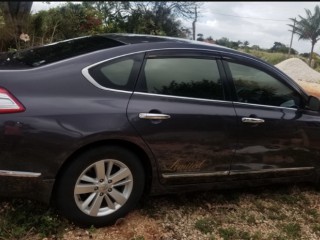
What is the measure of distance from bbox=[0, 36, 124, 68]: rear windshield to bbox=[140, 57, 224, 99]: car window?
41 cm

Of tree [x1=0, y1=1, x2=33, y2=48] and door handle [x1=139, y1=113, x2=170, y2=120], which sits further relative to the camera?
tree [x1=0, y1=1, x2=33, y2=48]

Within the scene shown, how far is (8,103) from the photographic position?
124 inches

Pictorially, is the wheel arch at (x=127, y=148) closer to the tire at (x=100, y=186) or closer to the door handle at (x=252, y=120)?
the tire at (x=100, y=186)

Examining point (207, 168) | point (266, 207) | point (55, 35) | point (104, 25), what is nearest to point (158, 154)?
point (207, 168)

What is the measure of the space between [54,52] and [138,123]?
102 centimetres

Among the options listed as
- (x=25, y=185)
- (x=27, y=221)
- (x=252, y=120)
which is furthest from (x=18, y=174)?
(x=252, y=120)

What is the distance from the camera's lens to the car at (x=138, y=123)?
3.24 meters

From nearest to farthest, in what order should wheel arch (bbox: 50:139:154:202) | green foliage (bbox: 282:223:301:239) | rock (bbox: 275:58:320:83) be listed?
wheel arch (bbox: 50:139:154:202) < green foliage (bbox: 282:223:301:239) < rock (bbox: 275:58:320:83)

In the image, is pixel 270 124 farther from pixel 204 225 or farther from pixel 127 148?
pixel 127 148

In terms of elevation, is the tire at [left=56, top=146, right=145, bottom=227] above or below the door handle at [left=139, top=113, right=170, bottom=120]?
below

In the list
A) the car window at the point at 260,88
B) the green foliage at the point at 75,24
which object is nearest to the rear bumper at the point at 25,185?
the car window at the point at 260,88

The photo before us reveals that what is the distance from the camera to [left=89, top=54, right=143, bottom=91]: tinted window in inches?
139

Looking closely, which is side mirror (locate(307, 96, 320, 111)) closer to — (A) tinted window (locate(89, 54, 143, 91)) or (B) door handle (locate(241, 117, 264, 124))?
(B) door handle (locate(241, 117, 264, 124))

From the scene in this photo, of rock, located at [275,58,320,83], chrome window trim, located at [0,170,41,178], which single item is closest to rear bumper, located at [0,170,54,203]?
chrome window trim, located at [0,170,41,178]
